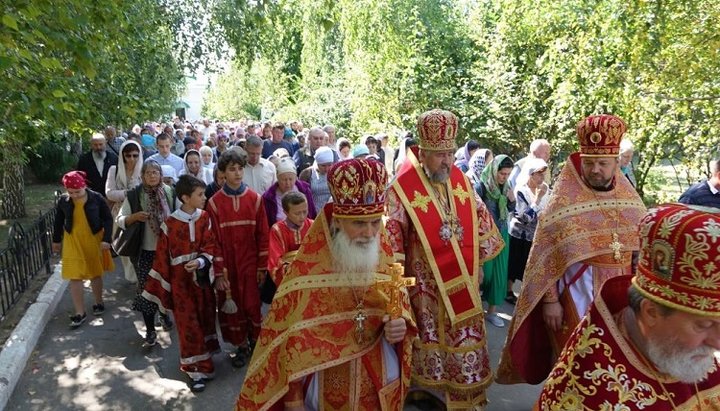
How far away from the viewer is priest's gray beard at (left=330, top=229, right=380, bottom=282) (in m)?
2.75

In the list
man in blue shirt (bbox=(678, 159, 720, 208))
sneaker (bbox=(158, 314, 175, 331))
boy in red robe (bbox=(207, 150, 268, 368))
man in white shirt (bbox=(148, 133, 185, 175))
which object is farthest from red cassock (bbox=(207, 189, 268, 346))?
man in blue shirt (bbox=(678, 159, 720, 208))

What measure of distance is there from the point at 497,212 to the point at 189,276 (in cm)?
360

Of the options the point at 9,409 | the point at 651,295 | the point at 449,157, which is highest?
the point at 449,157

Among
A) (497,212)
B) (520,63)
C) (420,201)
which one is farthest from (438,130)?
(520,63)

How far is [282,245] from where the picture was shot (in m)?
4.31

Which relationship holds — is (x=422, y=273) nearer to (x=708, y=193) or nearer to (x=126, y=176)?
(x=708, y=193)

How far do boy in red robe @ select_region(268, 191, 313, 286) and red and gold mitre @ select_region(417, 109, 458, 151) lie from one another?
1121mm

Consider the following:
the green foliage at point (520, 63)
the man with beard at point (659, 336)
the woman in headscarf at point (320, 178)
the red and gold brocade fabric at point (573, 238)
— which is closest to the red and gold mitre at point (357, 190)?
the man with beard at point (659, 336)

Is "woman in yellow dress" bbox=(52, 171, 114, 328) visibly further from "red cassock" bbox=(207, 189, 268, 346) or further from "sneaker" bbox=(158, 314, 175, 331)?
"red cassock" bbox=(207, 189, 268, 346)

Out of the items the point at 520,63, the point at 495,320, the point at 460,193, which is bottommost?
the point at 495,320

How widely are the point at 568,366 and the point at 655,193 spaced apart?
1149 centimetres

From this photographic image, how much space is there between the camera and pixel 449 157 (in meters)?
4.30

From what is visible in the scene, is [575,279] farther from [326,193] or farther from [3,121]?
[3,121]

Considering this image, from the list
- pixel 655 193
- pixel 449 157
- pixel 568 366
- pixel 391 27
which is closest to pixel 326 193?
pixel 449 157
